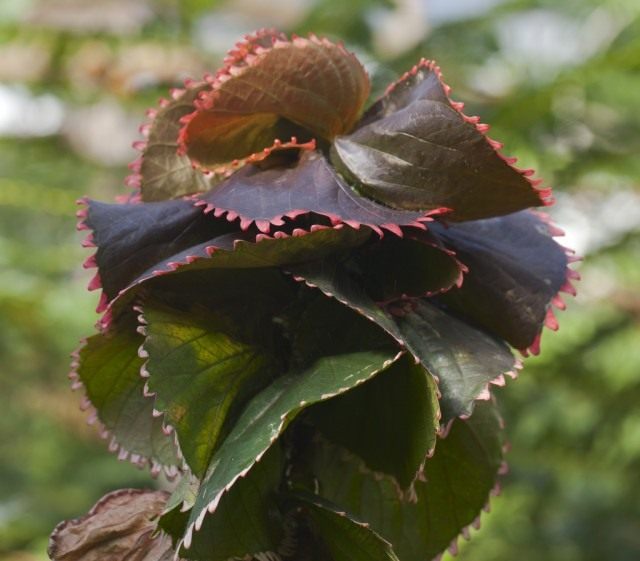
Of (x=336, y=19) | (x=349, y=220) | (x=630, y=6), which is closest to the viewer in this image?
(x=349, y=220)

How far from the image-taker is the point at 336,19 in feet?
6.28

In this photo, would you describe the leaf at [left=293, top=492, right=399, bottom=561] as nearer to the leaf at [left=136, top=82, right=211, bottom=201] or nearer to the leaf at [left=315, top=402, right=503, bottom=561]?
the leaf at [left=315, top=402, right=503, bottom=561]

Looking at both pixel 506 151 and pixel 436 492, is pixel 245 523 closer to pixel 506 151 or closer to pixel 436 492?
pixel 436 492

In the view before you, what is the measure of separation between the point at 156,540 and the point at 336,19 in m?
1.66

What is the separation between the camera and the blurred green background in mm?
1723

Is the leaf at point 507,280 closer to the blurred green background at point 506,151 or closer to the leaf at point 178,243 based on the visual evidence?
the leaf at point 178,243

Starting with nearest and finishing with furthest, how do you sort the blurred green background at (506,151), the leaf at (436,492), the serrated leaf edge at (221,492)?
the serrated leaf edge at (221,492) < the leaf at (436,492) < the blurred green background at (506,151)

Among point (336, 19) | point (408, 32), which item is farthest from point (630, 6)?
point (408, 32)

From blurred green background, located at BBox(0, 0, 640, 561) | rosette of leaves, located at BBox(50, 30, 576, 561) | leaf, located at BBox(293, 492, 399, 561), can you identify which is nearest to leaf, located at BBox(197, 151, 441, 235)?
rosette of leaves, located at BBox(50, 30, 576, 561)

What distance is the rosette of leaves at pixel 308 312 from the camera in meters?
0.34

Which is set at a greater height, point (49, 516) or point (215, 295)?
point (215, 295)

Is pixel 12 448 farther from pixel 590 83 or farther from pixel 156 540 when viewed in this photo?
pixel 156 540

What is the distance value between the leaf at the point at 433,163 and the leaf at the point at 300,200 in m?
0.01

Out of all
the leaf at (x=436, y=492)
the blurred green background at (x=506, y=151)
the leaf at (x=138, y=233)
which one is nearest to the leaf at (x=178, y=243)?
the leaf at (x=138, y=233)
